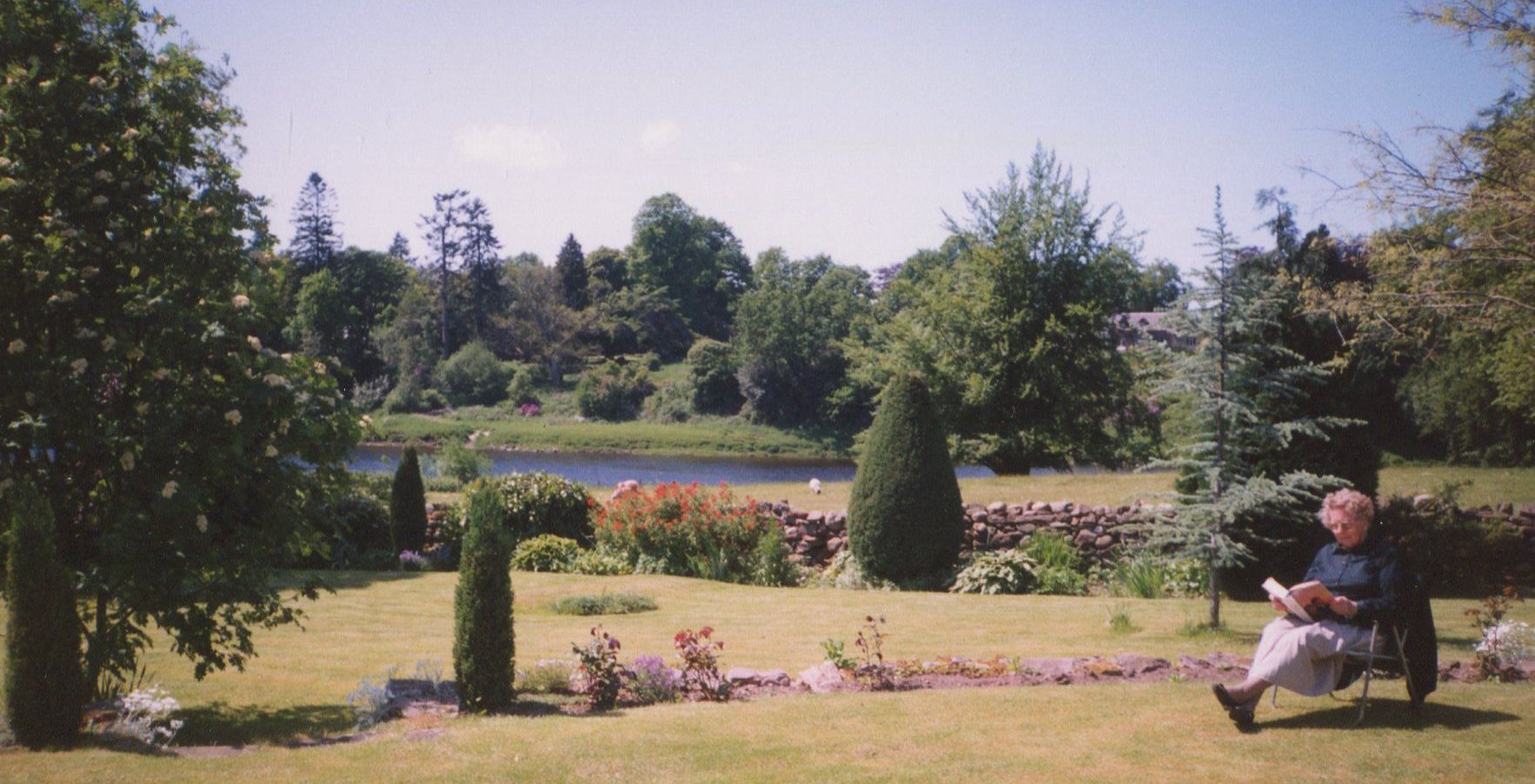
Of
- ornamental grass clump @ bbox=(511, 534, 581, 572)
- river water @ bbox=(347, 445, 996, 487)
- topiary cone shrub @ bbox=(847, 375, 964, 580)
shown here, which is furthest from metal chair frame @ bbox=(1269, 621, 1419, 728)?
river water @ bbox=(347, 445, 996, 487)

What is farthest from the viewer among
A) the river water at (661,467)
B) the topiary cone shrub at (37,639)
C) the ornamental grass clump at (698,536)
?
the river water at (661,467)

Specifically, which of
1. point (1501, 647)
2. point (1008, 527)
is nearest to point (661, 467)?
point (1008, 527)

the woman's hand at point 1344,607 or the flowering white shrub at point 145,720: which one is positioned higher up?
the woman's hand at point 1344,607

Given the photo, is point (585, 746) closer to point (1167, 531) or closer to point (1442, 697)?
point (1442, 697)

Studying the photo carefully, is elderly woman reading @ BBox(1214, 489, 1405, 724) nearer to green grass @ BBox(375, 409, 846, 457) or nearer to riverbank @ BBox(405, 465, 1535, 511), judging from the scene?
riverbank @ BBox(405, 465, 1535, 511)

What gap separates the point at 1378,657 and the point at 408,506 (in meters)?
15.5

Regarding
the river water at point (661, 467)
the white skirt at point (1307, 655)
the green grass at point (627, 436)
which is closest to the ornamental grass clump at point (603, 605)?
the white skirt at point (1307, 655)

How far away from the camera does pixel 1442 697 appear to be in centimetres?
678

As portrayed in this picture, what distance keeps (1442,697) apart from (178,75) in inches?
417

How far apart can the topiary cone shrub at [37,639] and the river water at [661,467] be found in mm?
28095

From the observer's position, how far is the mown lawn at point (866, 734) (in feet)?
18.4

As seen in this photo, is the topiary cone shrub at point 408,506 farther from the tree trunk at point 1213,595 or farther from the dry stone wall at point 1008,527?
the tree trunk at point 1213,595

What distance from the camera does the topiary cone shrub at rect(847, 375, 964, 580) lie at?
1447cm

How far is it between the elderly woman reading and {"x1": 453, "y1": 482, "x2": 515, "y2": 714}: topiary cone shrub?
4.97 m
